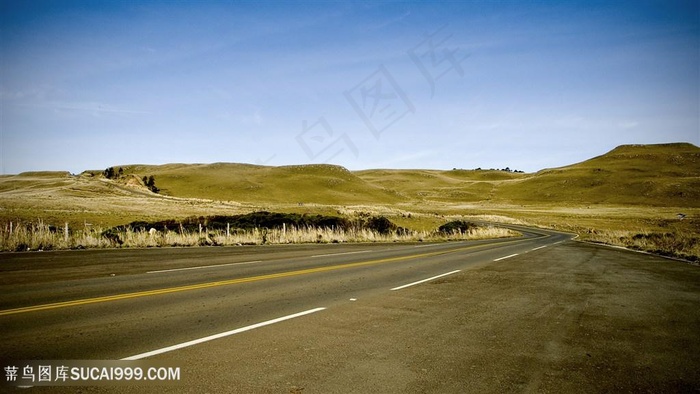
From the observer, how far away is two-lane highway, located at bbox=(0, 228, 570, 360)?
5.65m

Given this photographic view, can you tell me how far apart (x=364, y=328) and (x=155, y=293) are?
5.33 metres

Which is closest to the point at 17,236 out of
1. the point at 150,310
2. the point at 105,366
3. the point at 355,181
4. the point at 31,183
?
the point at 150,310

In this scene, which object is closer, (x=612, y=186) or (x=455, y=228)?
(x=455, y=228)

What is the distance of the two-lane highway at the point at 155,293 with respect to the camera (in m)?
5.65

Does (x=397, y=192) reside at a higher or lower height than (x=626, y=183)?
higher

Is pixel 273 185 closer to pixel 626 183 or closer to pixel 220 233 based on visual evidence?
pixel 220 233

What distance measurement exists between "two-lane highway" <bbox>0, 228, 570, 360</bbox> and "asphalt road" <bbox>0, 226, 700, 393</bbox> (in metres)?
0.04

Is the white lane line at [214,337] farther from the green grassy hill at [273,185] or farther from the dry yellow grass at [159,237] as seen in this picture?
the green grassy hill at [273,185]

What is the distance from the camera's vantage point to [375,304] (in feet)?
26.8

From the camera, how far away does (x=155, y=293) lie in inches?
348

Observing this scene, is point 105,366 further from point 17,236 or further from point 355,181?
point 355,181

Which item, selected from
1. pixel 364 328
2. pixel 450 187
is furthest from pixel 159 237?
pixel 450 187

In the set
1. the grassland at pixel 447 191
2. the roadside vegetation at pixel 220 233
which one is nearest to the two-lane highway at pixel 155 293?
the roadside vegetation at pixel 220 233

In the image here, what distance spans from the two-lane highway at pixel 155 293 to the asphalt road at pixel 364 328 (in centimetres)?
4
